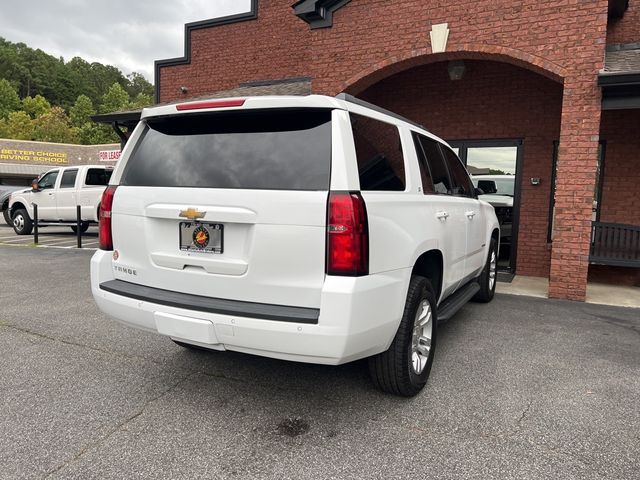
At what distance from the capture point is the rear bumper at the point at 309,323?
2.46 metres

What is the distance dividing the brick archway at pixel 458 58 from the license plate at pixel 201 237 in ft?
18.8

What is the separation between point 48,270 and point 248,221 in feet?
23.6

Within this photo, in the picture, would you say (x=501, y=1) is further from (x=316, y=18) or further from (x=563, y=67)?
(x=316, y=18)

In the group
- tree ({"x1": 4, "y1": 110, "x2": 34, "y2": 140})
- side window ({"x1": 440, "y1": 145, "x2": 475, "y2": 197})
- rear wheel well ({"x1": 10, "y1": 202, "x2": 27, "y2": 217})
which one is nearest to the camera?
side window ({"x1": 440, "y1": 145, "x2": 475, "y2": 197})

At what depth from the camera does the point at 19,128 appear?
62656mm

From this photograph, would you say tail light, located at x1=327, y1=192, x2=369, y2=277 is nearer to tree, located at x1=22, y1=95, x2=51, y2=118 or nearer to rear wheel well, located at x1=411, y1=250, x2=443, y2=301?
rear wheel well, located at x1=411, y1=250, x2=443, y2=301

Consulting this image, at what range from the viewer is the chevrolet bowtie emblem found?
2748 mm

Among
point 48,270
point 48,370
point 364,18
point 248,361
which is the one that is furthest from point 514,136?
point 48,270

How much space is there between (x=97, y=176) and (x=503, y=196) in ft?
35.9

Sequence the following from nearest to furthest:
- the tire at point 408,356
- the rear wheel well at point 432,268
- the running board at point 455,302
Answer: the tire at point 408,356 → the rear wheel well at point 432,268 → the running board at point 455,302

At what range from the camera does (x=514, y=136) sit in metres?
8.59

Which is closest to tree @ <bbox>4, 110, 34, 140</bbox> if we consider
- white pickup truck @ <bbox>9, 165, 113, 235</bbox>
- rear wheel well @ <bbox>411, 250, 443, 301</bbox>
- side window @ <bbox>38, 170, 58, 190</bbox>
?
white pickup truck @ <bbox>9, 165, 113, 235</bbox>

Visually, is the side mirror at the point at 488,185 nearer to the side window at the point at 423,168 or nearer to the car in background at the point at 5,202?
the side window at the point at 423,168

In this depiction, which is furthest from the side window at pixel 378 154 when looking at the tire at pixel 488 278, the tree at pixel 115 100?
the tree at pixel 115 100
